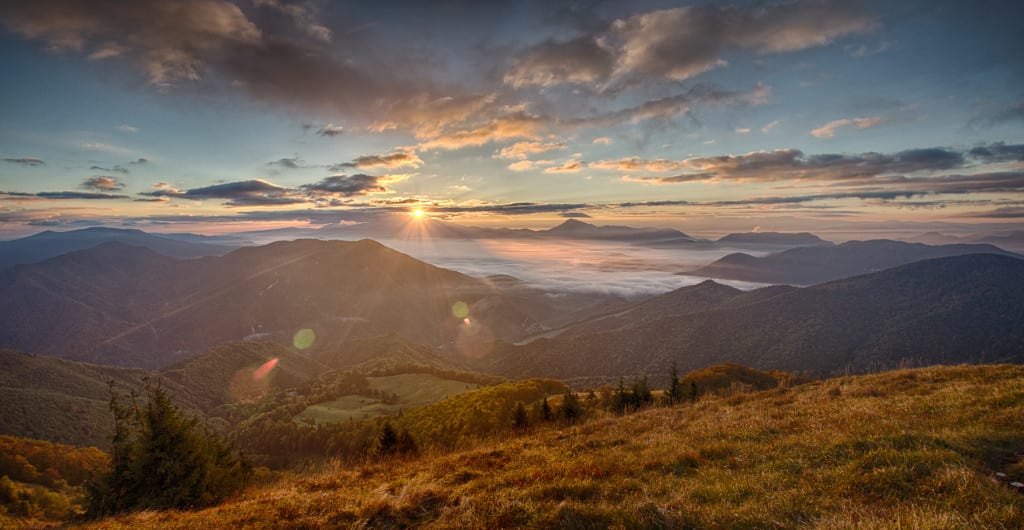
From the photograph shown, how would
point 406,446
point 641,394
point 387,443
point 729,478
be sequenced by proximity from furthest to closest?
point 641,394 < point 387,443 < point 406,446 < point 729,478

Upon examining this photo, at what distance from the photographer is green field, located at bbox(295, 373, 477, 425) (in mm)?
150000

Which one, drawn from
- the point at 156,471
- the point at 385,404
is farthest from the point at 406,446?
A: the point at 385,404

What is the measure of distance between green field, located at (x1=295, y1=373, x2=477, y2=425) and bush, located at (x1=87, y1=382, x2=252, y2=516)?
134882mm

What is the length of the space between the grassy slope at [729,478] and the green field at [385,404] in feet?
464

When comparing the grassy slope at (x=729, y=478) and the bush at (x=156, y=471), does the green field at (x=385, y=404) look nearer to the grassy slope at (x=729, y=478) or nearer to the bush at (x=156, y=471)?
the bush at (x=156, y=471)

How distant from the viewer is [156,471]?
13586mm

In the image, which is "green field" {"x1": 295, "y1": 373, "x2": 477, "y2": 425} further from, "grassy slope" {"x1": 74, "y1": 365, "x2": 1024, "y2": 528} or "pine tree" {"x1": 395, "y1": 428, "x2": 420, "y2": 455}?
"grassy slope" {"x1": 74, "y1": 365, "x2": 1024, "y2": 528}

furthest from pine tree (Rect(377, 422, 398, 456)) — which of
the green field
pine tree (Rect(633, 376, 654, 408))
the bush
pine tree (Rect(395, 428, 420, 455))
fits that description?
the green field

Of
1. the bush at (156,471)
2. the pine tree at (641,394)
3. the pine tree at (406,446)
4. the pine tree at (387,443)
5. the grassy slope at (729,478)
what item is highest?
the grassy slope at (729,478)

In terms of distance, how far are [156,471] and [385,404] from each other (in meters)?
165

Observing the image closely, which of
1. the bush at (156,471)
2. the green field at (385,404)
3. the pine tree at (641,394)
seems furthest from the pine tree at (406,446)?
the green field at (385,404)

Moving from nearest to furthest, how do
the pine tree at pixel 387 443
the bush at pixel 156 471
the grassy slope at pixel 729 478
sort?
the grassy slope at pixel 729 478 → the bush at pixel 156 471 → the pine tree at pixel 387 443

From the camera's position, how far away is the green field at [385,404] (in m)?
150

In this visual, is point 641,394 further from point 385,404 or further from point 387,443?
point 385,404
